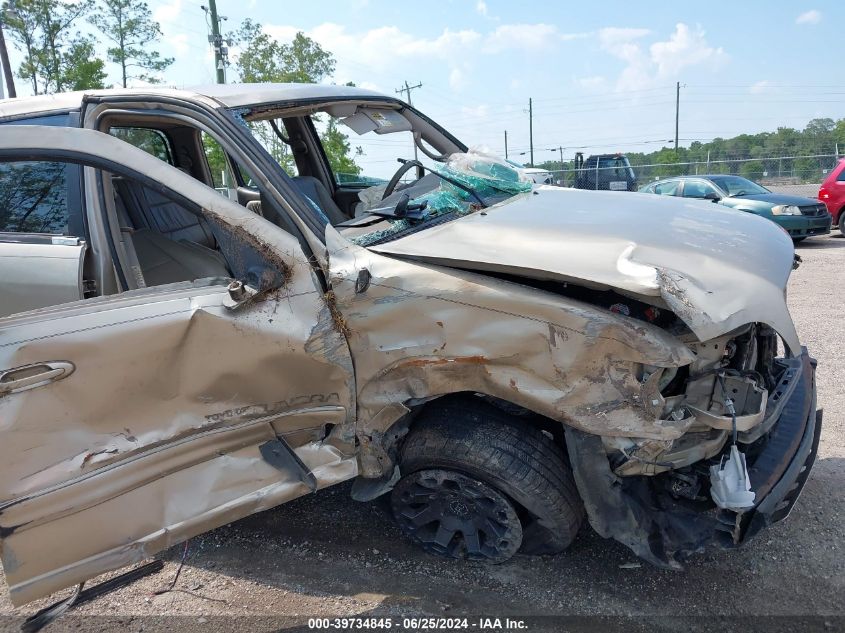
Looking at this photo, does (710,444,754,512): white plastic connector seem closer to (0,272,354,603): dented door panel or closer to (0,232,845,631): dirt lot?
(0,232,845,631): dirt lot

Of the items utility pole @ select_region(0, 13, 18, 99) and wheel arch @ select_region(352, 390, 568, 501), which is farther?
utility pole @ select_region(0, 13, 18, 99)

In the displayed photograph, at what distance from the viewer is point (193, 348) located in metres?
2.32

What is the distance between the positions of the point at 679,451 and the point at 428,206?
5.11ft

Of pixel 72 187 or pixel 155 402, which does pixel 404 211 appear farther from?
pixel 72 187

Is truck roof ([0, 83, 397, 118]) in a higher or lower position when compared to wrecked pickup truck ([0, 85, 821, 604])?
higher

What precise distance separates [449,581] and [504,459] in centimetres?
71

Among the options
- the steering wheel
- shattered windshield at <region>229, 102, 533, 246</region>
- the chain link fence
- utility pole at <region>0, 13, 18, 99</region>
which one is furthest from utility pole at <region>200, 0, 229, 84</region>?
the steering wheel

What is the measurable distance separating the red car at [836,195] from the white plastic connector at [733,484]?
36.8 feet

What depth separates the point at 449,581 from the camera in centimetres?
270

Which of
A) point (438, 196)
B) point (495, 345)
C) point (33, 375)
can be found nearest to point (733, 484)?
point (495, 345)

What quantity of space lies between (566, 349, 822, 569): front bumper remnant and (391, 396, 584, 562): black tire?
13 cm

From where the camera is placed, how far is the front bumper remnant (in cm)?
223

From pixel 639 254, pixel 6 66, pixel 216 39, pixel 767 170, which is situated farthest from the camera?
pixel 767 170

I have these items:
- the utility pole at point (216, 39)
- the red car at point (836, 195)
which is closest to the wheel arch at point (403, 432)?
the red car at point (836, 195)
